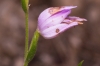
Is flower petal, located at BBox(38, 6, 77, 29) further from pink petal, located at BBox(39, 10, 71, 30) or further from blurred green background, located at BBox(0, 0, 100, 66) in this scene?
blurred green background, located at BBox(0, 0, 100, 66)

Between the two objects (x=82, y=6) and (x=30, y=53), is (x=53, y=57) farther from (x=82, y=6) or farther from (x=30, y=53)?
(x=30, y=53)

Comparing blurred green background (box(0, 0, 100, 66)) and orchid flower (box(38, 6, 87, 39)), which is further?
blurred green background (box(0, 0, 100, 66))

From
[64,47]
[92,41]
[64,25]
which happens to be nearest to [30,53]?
[64,25]

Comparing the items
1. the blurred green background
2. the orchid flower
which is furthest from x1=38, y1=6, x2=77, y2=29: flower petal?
the blurred green background

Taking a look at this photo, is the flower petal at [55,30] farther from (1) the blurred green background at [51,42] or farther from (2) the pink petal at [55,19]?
(1) the blurred green background at [51,42]

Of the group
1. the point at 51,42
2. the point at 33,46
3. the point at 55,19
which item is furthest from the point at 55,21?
the point at 51,42

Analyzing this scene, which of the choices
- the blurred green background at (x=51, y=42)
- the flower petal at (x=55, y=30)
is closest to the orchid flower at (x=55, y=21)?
the flower petal at (x=55, y=30)
